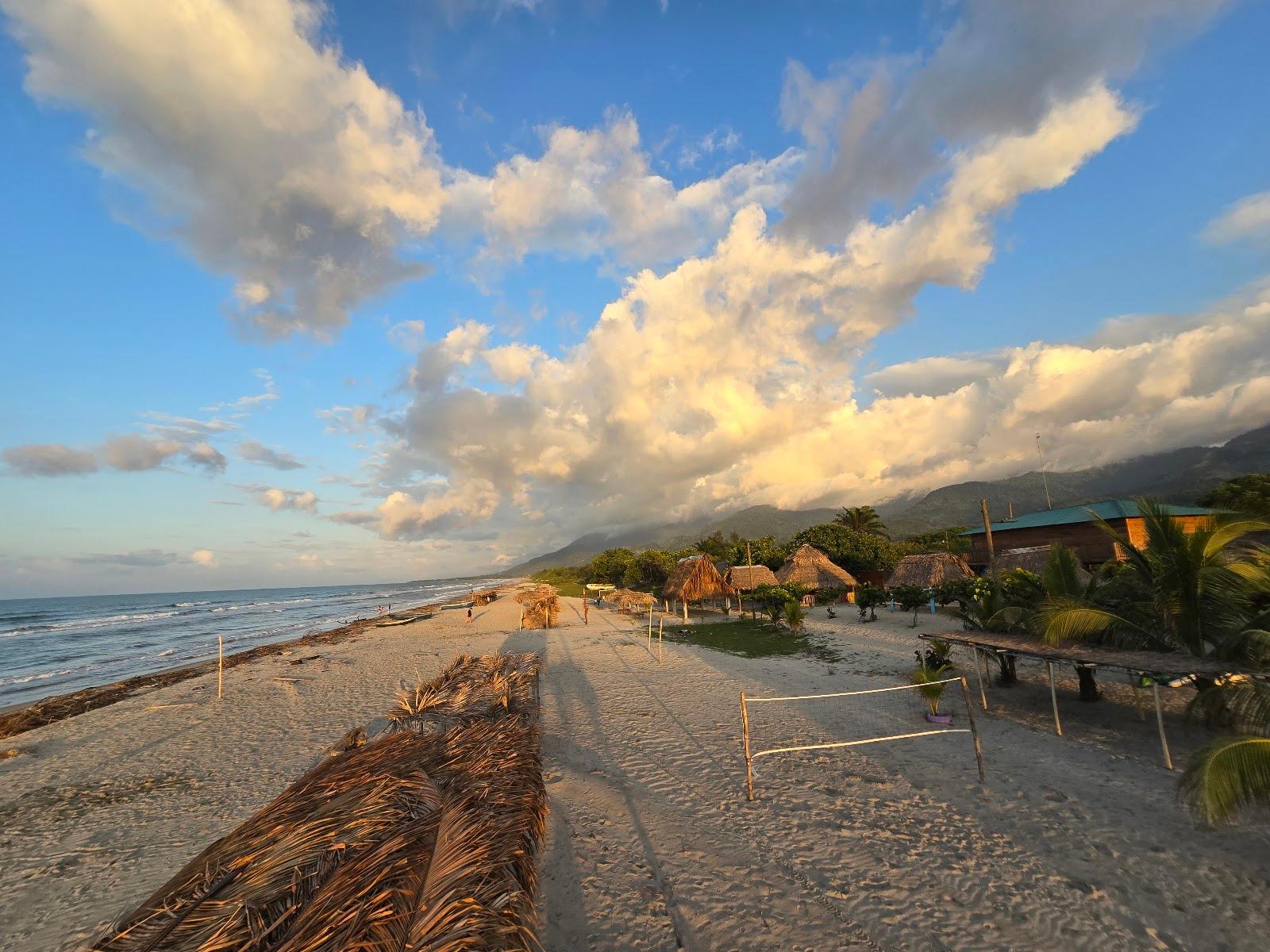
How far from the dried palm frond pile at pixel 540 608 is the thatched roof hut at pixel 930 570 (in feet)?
53.4

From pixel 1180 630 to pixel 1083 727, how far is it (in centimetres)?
212

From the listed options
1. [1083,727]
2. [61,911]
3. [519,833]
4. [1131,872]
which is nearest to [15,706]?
[61,911]

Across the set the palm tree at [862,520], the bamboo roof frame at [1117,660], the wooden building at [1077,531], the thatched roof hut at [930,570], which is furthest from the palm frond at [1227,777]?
the palm tree at [862,520]

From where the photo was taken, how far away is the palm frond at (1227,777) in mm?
3836

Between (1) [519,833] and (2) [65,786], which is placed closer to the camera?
(1) [519,833]

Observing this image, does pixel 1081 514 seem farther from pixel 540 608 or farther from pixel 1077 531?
pixel 540 608

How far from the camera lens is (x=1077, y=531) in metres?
25.2

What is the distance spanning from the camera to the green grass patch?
605 inches

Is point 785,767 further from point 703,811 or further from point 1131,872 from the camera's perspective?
point 1131,872

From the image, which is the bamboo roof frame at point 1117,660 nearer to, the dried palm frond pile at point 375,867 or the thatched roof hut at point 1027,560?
the dried palm frond pile at point 375,867

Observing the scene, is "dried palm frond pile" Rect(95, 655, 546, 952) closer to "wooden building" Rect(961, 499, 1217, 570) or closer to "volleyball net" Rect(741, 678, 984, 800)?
"volleyball net" Rect(741, 678, 984, 800)

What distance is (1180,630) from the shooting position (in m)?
7.23

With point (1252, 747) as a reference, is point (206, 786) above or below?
below

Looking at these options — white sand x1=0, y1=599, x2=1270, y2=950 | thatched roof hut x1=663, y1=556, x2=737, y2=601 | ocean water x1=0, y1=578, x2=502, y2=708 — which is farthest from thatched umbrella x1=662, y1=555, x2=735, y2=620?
ocean water x1=0, y1=578, x2=502, y2=708
